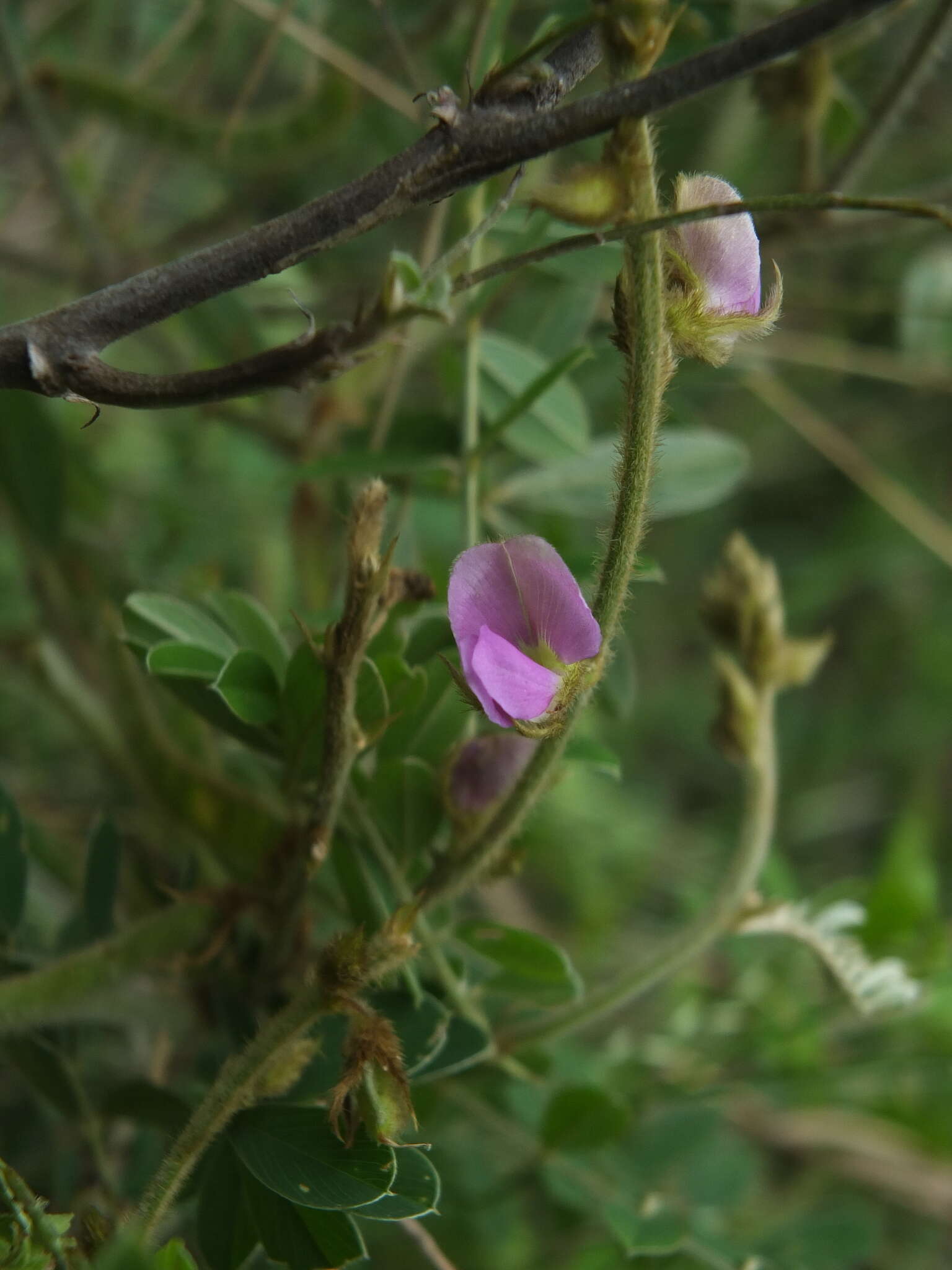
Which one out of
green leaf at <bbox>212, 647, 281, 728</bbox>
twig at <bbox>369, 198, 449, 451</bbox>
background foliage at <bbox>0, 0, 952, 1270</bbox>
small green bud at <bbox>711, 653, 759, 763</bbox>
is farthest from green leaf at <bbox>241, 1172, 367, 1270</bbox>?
twig at <bbox>369, 198, 449, 451</bbox>

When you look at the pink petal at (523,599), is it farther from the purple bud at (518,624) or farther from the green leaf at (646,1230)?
the green leaf at (646,1230)

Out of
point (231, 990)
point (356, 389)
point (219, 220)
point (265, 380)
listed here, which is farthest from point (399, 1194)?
point (219, 220)

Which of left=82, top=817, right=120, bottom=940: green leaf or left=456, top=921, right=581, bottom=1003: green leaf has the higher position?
left=456, top=921, right=581, bottom=1003: green leaf

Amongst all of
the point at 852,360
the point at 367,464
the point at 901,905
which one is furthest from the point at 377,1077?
the point at 852,360

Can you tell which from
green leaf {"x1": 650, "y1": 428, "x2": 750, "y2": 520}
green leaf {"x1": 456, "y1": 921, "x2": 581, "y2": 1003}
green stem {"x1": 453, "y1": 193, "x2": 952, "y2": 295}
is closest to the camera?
green stem {"x1": 453, "y1": 193, "x2": 952, "y2": 295}

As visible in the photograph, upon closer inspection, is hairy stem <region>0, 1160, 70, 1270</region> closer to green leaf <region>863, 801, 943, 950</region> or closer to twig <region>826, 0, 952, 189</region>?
green leaf <region>863, 801, 943, 950</region>
